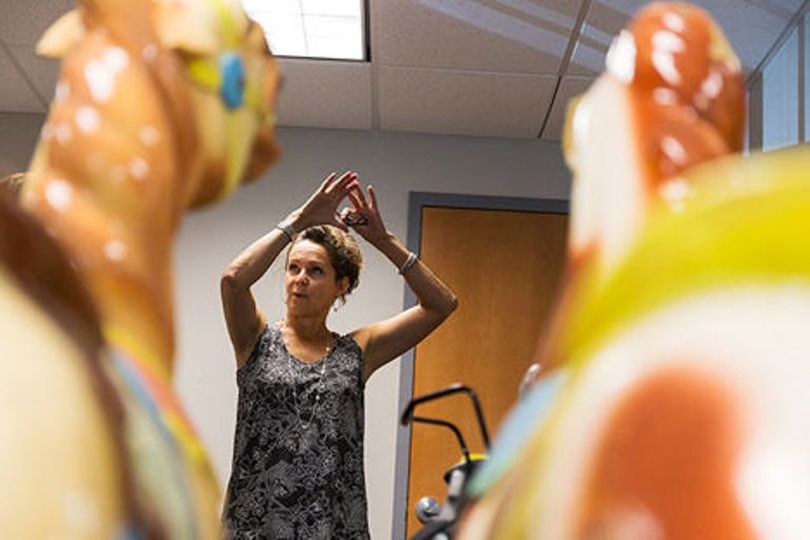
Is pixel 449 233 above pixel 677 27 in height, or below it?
above

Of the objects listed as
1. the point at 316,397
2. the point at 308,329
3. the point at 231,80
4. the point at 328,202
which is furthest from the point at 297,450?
the point at 231,80

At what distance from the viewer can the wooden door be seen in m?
2.50

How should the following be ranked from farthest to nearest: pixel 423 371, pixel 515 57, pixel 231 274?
pixel 423 371 → pixel 515 57 → pixel 231 274

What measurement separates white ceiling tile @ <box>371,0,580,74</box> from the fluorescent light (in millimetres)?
43

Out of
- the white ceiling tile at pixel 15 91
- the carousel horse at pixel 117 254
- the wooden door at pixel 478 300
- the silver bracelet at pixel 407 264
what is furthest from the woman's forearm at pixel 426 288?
the white ceiling tile at pixel 15 91

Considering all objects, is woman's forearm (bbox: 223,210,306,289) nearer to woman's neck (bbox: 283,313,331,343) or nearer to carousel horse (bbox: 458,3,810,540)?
woman's neck (bbox: 283,313,331,343)

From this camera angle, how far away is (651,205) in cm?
27

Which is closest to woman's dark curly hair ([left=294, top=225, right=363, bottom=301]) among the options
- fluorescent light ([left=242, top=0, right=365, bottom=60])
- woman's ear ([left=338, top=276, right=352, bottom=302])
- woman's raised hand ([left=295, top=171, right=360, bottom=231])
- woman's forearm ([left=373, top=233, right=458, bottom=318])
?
woman's ear ([left=338, top=276, right=352, bottom=302])

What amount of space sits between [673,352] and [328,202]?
37.3 inches

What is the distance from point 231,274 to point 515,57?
3.64 feet

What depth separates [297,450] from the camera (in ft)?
4.30

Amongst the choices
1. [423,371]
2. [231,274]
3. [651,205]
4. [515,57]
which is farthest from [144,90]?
[423,371]

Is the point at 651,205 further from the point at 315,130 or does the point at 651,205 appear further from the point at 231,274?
the point at 315,130

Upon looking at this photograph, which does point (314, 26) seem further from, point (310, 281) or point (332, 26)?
point (310, 281)
